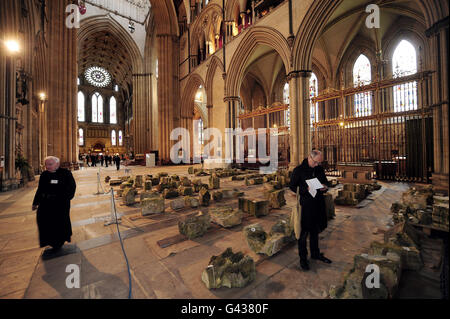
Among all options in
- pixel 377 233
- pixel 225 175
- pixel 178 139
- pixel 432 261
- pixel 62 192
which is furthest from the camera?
pixel 178 139

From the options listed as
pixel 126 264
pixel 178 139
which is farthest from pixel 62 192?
pixel 178 139

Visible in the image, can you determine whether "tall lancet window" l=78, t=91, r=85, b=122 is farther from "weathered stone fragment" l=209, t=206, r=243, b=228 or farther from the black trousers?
the black trousers

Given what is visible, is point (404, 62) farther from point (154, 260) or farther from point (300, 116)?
point (154, 260)

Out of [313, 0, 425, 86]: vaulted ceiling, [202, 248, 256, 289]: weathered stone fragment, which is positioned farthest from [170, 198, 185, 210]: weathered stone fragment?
[313, 0, 425, 86]: vaulted ceiling

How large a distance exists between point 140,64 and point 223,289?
102 ft

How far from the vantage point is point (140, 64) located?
1051 inches

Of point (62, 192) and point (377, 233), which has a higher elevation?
point (62, 192)

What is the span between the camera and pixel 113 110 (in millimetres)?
45625

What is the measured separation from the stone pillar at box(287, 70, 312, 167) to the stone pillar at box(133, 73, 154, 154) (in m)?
20.3

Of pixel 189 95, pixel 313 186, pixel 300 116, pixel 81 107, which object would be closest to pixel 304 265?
pixel 313 186

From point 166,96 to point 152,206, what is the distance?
61.5 feet

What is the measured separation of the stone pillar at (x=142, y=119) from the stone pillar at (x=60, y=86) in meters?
10.9
